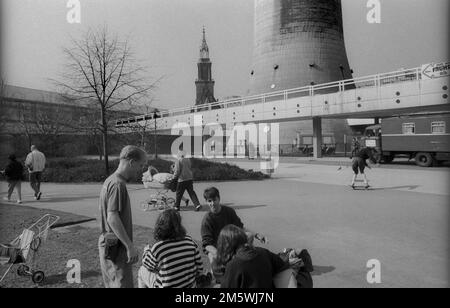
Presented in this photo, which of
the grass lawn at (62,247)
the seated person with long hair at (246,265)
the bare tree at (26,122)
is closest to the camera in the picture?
the seated person with long hair at (246,265)

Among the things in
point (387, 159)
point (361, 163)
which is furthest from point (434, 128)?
point (361, 163)

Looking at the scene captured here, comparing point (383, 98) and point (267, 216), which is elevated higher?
point (383, 98)

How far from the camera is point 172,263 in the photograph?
329cm

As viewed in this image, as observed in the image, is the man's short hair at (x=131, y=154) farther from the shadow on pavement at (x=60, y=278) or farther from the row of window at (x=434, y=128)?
the row of window at (x=434, y=128)

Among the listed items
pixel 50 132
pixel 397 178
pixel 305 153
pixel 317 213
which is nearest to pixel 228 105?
pixel 305 153

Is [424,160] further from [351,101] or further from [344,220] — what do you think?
[344,220]

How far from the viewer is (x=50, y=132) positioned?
100ft

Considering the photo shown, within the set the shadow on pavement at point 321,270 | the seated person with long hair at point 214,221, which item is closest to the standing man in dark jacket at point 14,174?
the seated person with long hair at point 214,221

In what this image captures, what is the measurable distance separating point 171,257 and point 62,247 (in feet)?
11.7

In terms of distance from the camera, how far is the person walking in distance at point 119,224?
10.9 ft

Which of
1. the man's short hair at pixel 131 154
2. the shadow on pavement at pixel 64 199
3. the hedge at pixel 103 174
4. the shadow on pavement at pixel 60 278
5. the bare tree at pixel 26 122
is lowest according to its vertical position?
the shadow on pavement at pixel 60 278

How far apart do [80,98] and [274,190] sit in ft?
27.9

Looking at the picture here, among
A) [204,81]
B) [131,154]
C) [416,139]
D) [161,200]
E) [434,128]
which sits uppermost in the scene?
[204,81]
